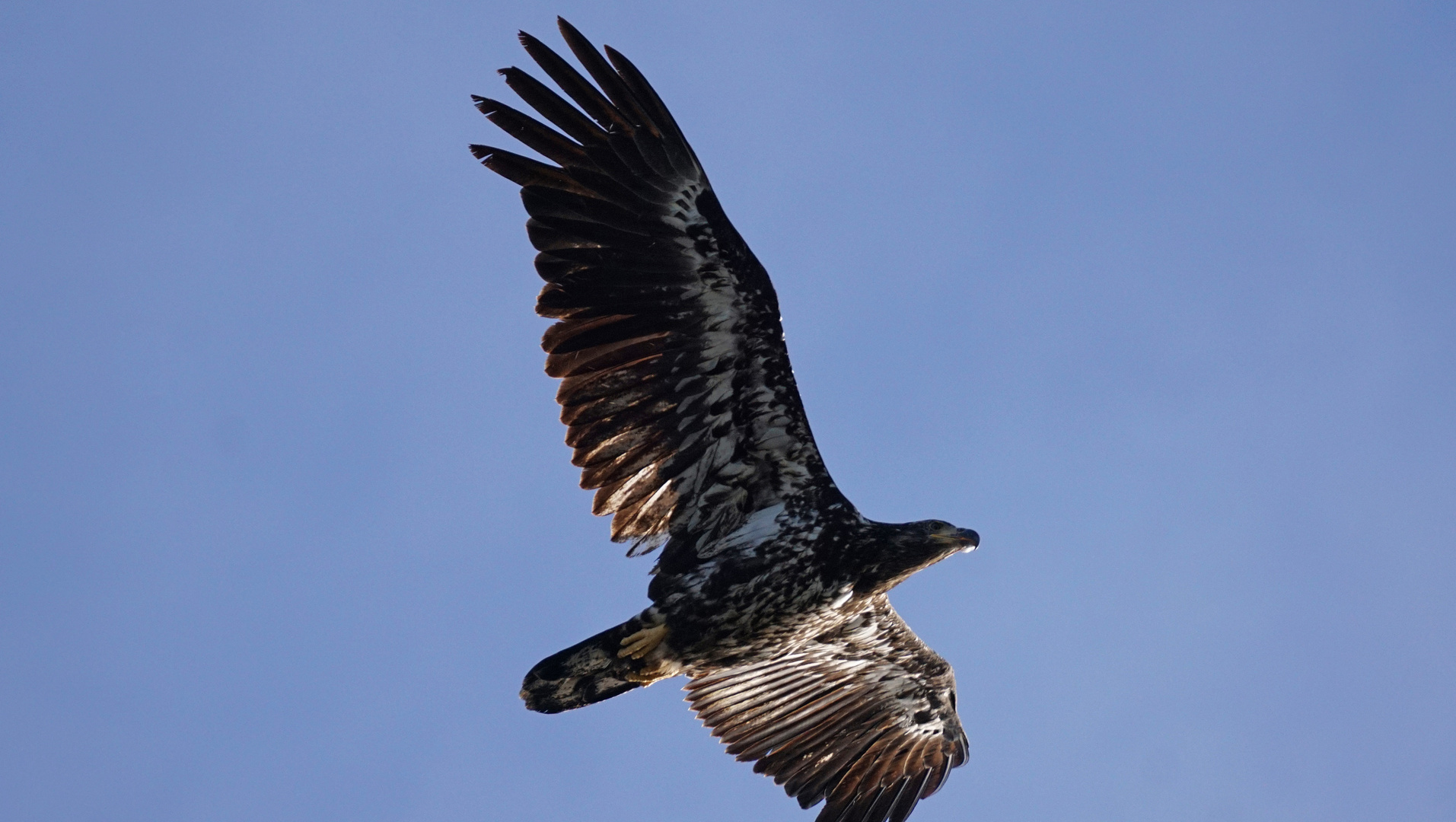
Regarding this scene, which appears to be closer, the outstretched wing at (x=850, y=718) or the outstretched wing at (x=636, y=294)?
the outstretched wing at (x=636, y=294)

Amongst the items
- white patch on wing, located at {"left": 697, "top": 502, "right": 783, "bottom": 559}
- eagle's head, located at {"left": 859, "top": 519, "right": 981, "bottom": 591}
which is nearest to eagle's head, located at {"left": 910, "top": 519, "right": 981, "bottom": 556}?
eagle's head, located at {"left": 859, "top": 519, "right": 981, "bottom": 591}

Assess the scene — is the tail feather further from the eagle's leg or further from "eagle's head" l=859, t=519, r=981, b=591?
"eagle's head" l=859, t=519, r=981, b=591

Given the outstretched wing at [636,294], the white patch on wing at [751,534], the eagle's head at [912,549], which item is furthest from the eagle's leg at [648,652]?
the eagle's head at [912,549]

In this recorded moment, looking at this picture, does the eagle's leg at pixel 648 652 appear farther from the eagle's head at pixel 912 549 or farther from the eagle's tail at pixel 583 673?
the eagle's head at pixel 912 549

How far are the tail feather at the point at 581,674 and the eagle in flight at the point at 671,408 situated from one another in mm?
12

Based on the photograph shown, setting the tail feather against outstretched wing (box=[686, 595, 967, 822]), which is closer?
the tail feather

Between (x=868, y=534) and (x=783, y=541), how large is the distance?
0.63m

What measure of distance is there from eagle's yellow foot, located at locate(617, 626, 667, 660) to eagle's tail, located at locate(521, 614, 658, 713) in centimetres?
2

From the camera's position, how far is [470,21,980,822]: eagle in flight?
9.54 metres

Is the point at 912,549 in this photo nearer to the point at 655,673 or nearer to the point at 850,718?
the point at 655,673

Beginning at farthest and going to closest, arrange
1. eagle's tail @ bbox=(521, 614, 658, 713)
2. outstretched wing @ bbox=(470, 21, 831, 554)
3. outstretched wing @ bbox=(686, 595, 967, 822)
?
1. outstretched wing @ bbox=(686, 595, 967, 822)
2. eagle's tail @ bbox=(521, 614, 658, 713)
3. outstretched wing @ bbox=(470, 21, 831, 554)

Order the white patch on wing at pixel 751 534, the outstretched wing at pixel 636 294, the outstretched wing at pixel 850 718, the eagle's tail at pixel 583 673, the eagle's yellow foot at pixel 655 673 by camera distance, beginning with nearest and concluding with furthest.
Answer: the outstretched wing at pixel 636 294, the eagle's tail at pixel 583 673, the eagle's yellow foot at pixel 655 673, the white patch on wing at pixel 751 534, the outstretched wing at pixel 850 718

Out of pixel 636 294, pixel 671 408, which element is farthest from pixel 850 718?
pixel 636 294

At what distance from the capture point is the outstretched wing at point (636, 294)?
9461 millimetres
